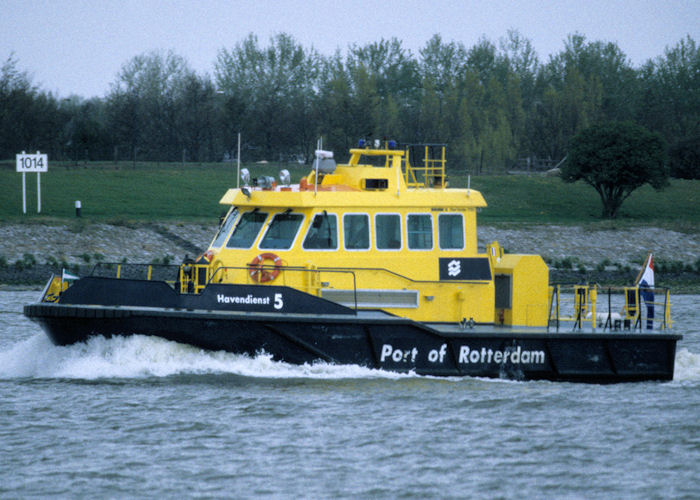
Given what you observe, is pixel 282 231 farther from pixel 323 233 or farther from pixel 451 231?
pixel 451 231

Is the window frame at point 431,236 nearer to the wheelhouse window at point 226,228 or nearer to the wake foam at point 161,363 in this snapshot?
the wake foam at point 161,363

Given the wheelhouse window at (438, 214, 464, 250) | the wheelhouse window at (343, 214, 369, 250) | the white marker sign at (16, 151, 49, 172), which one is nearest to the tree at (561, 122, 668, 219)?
the white marker sign at (16, 151, 49, 172)

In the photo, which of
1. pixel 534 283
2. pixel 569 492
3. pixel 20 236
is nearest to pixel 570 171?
pixel 20 236

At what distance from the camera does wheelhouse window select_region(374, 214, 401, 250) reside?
13.9 metres

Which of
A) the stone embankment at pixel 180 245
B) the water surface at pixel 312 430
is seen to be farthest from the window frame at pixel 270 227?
the stone embankment at pixel 180 245

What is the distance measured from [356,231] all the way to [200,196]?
27.4m

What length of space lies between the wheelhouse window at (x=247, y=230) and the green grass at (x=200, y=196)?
19007mm

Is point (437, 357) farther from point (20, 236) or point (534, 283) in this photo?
point (20, 236)

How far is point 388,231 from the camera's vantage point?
550 inches

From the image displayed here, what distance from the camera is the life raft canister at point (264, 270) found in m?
13.6

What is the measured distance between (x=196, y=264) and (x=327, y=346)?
2037 millimetres

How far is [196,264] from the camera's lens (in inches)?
533

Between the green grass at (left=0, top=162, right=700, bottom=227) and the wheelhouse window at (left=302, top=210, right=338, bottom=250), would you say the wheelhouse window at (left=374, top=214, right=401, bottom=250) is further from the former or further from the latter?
the green grass at (left=0, top=162, right=700, bottom=227)

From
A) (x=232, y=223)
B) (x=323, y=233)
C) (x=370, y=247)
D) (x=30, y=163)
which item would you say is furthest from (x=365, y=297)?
(x=30, y=163)
